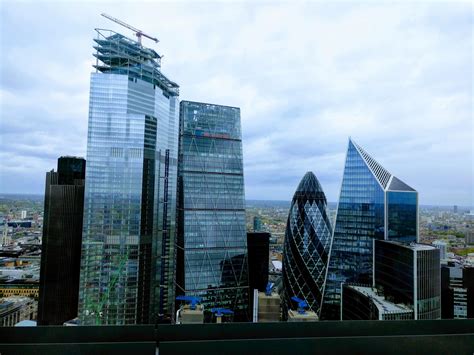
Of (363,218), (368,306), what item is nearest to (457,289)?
(363,218)

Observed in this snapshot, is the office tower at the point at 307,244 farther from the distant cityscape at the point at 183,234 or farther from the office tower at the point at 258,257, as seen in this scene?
the office tower at the point at 258,257

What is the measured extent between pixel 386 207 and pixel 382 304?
14.4ft

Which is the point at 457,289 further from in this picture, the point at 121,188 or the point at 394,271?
the point at 121,188

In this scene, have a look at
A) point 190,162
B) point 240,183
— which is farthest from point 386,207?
point 190,162

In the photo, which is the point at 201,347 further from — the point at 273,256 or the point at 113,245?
the point at 273,256

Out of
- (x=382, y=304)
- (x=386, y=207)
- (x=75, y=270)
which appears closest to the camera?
(x=382, y=304)

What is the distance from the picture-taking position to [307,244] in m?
17.5

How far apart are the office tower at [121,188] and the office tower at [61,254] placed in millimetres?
2729

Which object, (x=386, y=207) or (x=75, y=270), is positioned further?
(x=75, y=270)

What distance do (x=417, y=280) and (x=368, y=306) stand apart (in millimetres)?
1766

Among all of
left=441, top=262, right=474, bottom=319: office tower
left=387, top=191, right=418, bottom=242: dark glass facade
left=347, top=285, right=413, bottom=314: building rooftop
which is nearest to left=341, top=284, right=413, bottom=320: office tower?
left=347, top=285, right=413, bottom=314: building rooftop

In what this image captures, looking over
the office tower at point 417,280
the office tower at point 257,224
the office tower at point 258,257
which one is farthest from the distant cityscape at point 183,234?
the office tower at point 258,257

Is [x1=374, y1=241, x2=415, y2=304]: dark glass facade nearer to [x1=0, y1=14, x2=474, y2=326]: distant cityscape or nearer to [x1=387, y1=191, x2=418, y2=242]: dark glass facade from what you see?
[x1=0, y1=14, x2=474, y2=326]: distant cityscape

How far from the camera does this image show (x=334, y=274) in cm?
1375
